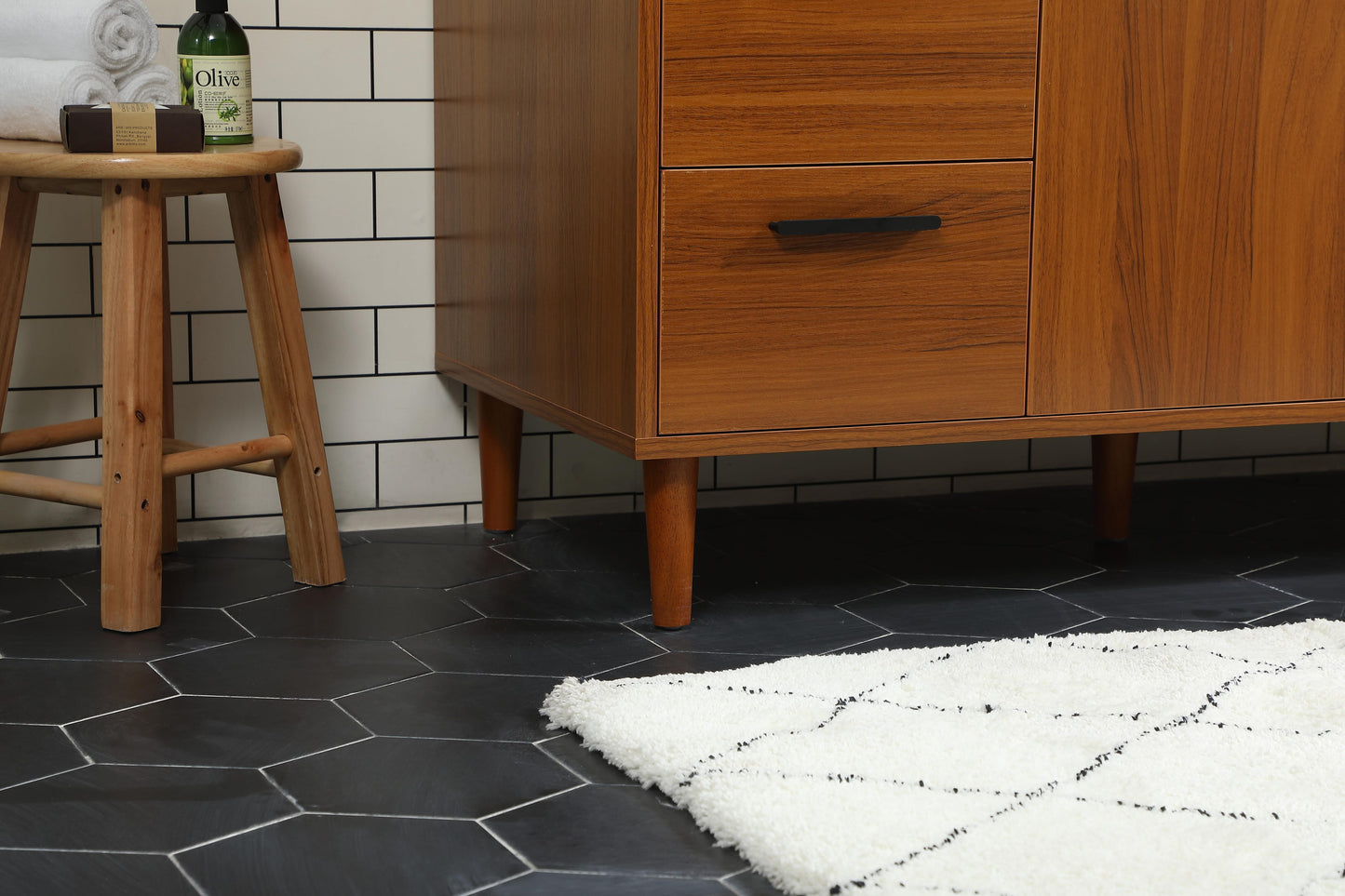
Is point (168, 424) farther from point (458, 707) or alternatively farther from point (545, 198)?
point (458, 707)

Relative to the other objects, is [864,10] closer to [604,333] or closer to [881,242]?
[881,242]

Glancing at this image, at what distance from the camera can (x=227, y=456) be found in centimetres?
168

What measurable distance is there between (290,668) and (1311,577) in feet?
3.99

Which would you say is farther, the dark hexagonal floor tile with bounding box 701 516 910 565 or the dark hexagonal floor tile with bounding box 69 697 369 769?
the dark hexagonal floor tile with bounding box 701 516 910 565

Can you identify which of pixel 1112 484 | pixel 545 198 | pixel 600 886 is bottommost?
pixel 600 886

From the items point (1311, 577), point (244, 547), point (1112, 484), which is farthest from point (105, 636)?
point (1311, 577)

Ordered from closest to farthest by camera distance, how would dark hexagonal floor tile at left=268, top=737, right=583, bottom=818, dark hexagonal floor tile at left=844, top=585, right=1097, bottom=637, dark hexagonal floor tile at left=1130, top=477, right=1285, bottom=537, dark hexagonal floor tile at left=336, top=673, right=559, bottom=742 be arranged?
dark hexagonal floor tile at left=268, top=737, right=583, bottom=818, dark hexagonal floor tile at left=336, top=673, right=559, bottom=742, dark hexagonal floor tile at left=844, top=585, right=1097, bottom=637, dark hexagonal floor tile at left=1130, top=477, right=1285, bottom=537

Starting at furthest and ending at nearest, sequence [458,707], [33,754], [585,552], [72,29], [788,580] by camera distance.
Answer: [585,552] → [788,580] → [72,29] → [458,707] → [33,754]

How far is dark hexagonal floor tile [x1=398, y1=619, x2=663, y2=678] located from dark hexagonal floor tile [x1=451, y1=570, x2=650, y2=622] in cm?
3

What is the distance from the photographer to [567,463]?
2162 mm

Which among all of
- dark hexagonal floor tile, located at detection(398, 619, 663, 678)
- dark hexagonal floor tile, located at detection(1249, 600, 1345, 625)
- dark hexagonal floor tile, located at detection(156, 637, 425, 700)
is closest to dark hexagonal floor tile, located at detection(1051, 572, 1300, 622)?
dark hexagonal floor tile, located at detection(1249, 600, 1345, 625)

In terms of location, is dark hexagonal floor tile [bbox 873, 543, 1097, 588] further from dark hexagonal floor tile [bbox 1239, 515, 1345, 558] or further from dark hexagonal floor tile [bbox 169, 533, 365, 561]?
dark hexagonal floor tile [bbox 169, 533, 365, 561]

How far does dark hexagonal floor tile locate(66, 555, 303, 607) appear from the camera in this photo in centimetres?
174

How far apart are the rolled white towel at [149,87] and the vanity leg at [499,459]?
0.55 m
